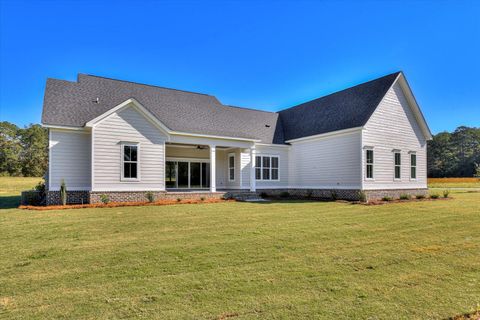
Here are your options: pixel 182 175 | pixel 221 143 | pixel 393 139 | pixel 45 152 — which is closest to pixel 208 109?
pixel 221 143

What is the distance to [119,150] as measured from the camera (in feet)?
48.5

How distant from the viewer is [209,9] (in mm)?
15258

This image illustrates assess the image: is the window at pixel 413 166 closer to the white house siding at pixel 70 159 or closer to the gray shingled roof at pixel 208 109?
the gray shingled roof at pixel 208 109

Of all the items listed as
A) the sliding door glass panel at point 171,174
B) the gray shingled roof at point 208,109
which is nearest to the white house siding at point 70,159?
the gray shingled roof at point 208,109

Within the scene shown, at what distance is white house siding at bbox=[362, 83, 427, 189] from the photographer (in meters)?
17.5

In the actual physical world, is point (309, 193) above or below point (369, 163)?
below

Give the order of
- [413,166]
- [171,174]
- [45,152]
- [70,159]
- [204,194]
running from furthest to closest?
1. [45,152]
2. [413,166]
3. [171,174]
4. [204,194]
5. [70,159]

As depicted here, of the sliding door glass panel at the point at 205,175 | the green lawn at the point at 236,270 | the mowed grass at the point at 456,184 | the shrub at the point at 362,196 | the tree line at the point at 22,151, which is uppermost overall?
the tree line at the point at 22,151

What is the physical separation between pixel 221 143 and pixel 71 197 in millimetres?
8733

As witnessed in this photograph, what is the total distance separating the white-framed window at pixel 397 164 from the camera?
740 inches

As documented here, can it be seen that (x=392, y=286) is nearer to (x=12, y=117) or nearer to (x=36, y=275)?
(x=36, y=275)

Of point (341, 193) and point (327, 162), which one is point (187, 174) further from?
point (341, 193)

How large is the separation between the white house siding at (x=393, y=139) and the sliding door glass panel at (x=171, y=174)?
39.8ft

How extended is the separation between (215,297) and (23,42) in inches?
776
